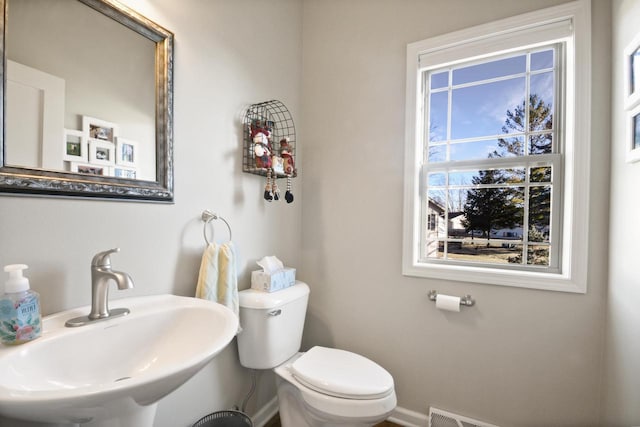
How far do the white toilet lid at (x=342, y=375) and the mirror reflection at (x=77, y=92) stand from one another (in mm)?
1056

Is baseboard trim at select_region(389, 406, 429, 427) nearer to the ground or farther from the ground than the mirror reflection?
nearer to the ground

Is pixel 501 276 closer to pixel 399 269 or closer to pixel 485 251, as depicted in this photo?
pixel 485 251

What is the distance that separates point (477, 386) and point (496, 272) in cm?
59

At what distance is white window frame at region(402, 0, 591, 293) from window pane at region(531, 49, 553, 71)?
0.07 m

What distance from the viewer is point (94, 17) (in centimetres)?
93

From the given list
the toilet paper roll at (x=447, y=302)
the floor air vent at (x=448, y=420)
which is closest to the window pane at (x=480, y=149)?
the toilet paper roll at (x=447, y=302)

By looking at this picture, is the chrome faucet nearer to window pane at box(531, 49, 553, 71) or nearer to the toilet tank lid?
the toilet tank lid

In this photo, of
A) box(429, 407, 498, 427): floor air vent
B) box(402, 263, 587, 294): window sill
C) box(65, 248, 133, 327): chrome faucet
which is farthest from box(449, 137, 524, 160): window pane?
box(65, 248, 133, 327): chrome faucet

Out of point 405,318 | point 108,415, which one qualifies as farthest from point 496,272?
point 108,415

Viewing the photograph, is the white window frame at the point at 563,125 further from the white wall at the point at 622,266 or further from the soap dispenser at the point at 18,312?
the soap dispenser at the point at 18,312

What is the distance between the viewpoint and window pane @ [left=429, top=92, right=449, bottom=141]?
169 cm

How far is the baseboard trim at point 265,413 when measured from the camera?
157 cm

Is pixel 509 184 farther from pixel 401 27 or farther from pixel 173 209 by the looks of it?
pixel 173 209

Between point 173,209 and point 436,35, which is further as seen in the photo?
point 436,35
